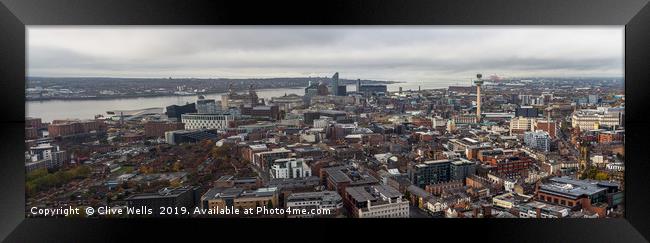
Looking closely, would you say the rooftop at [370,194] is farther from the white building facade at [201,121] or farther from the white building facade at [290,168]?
the white building facade at [201,121]

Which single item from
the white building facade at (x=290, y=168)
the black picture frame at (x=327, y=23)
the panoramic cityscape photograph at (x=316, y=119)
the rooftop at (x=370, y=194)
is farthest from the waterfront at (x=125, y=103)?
the black picture frame at (x=327, y=23)

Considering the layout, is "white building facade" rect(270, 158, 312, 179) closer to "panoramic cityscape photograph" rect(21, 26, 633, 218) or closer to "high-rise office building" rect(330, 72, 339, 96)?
"panoramic cityscape photograph" rect(21, 26, 633, 218)

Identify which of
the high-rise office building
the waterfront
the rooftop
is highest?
the high-rise office building

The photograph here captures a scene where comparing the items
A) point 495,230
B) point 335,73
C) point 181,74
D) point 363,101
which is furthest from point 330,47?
point 495,230

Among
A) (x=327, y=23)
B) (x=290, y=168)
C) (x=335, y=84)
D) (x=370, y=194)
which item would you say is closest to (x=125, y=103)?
(x=290, y=168)

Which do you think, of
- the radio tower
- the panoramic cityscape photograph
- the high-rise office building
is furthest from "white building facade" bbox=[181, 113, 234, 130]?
the radio tower

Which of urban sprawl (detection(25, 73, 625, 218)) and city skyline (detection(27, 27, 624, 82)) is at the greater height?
city skyline (detection(27, 27, 624, 82))

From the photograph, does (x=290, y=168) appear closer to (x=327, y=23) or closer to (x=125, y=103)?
(x=125, y=103)
